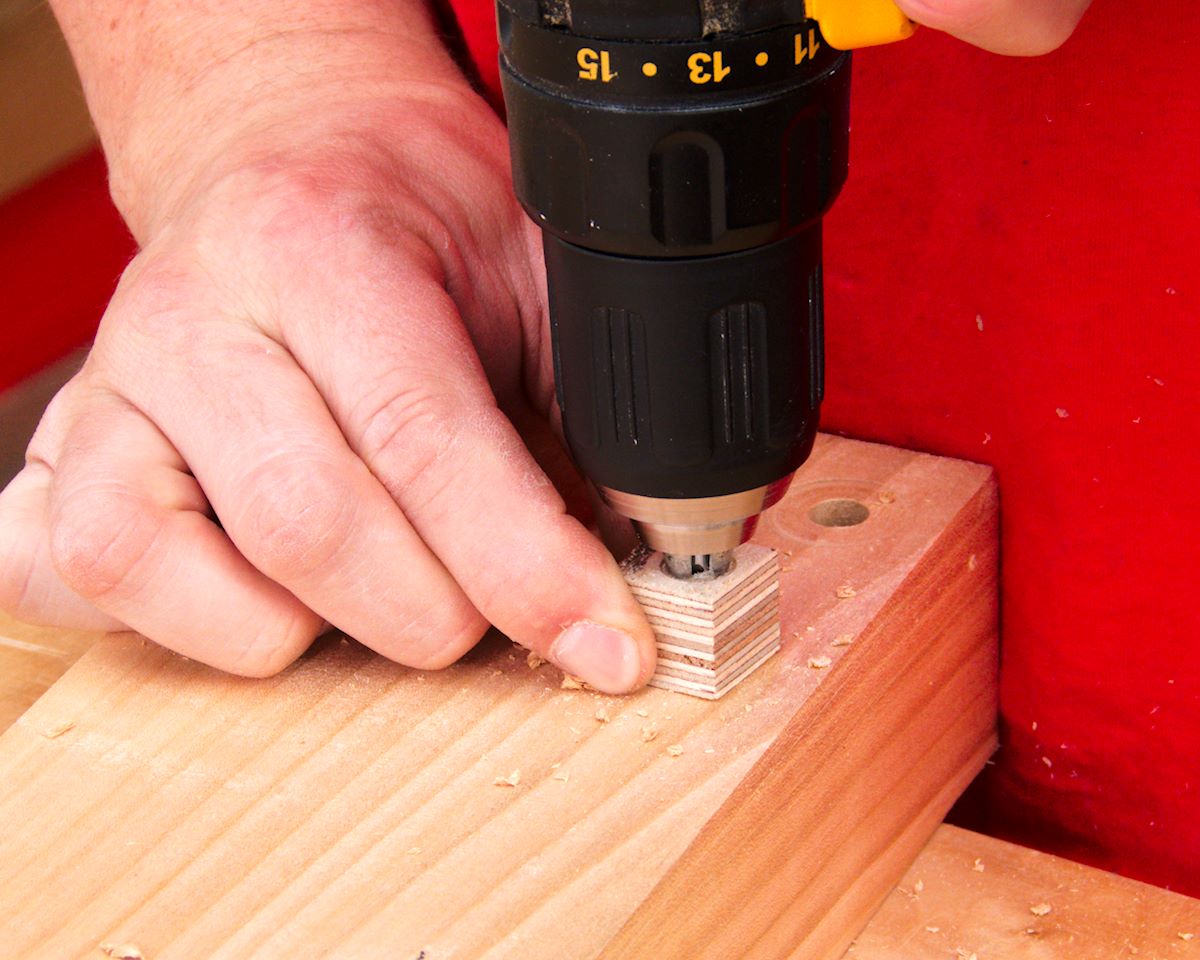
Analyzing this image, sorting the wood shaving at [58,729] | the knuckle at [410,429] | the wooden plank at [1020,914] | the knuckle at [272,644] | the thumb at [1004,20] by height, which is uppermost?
the thumb at [1004,20]

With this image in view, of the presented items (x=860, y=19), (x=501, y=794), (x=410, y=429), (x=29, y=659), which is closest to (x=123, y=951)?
(x=501, y=794)

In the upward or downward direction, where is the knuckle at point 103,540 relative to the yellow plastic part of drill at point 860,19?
downward

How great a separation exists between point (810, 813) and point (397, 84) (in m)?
0.56

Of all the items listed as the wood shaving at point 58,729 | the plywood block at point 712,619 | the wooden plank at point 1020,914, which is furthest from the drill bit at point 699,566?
the wood shaving at point 58,729

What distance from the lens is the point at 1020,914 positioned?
853 mm

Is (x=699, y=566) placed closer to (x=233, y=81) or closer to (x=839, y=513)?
(x=839, y=513)

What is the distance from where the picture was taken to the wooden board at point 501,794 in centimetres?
67

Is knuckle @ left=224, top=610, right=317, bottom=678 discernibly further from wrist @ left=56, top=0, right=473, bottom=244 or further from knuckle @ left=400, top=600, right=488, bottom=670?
wrist @ left=56, top=0, right=473, bottom=244

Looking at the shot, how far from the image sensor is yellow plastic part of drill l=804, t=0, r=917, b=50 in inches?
22.1

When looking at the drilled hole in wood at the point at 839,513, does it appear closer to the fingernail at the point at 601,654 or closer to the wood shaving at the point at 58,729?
Result: the fingernail at the point at 601,654

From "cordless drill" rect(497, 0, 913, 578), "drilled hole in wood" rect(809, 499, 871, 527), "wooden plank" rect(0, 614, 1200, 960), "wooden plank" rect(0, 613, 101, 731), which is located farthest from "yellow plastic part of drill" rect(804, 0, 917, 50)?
"wooden plank" rect(0, 613, 101, 731)

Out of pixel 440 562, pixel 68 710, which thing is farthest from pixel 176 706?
pixel 440 562

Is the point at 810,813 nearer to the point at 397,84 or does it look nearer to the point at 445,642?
the point at 445,642

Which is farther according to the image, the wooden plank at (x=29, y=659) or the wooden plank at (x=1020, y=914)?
the wooden plank at (x=29, y=659)
